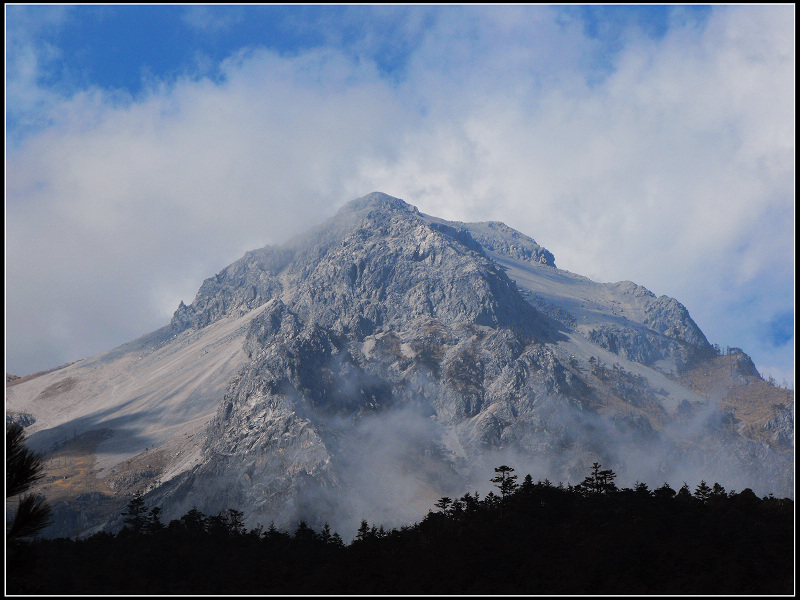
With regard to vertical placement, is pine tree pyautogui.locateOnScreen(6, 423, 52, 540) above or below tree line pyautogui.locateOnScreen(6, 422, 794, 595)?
above

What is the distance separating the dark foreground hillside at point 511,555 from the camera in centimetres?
9169

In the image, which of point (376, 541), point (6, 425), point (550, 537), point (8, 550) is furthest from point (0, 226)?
point (376, 541)

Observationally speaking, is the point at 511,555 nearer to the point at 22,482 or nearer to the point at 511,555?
the point at 511,555

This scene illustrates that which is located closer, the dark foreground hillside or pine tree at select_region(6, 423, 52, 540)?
pine tree at select_region(6, 423, 52, 540)

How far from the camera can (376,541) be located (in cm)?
12888

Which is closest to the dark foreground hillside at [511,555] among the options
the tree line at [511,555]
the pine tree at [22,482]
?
the tree line at [511,555]

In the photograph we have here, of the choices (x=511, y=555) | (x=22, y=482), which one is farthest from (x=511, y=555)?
(x=22, y=482)

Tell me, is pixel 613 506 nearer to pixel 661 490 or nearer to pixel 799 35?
pixel 661 490

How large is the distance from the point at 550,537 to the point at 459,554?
14335 millimetres

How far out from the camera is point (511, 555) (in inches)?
4104

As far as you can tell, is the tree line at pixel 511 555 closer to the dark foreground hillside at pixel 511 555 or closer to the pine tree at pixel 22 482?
the dark foreground hillside at pixel 511 555

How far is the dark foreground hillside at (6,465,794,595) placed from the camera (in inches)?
3610

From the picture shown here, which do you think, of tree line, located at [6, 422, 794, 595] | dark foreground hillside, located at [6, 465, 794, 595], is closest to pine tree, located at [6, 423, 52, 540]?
dark foreground hillside, located at [6, 465, 794, 595]

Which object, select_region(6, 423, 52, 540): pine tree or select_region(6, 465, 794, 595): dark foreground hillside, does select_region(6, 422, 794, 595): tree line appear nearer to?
select_region(6, 465, 794, 595): dark foreground hillside
